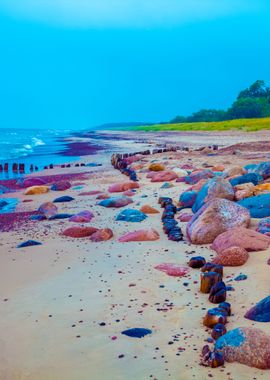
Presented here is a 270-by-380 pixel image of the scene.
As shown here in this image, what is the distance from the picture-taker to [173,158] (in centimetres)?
1944

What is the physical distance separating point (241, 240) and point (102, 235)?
2.10 m

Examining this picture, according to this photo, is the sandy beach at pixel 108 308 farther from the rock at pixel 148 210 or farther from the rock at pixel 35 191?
the rock at pixel 35 191

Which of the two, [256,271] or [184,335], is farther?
[256,271]

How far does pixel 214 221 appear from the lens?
622 cm

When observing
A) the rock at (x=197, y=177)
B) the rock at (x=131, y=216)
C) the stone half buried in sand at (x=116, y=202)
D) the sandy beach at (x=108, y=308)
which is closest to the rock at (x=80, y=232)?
the sandy beach at (x=108, y=308)

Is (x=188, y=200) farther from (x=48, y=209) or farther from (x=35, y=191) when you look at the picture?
(x=35, y=191)

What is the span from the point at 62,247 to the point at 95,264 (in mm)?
1027

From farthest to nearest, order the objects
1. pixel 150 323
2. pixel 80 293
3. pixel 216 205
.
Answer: pixel 216 205, pixel 80 293, pixel 150 323

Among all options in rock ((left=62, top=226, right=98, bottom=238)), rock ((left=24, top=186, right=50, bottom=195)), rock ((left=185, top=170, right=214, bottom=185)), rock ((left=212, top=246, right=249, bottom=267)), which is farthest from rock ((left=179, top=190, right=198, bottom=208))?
rock ((left=24, top=186, right=50, bottom=195))

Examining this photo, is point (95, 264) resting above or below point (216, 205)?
below

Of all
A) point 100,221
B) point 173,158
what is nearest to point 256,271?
point 100,221

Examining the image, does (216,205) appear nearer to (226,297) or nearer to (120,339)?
(226,297)

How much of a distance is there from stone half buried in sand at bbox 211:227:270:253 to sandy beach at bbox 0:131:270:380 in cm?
13

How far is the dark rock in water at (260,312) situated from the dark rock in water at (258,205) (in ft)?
11.5
